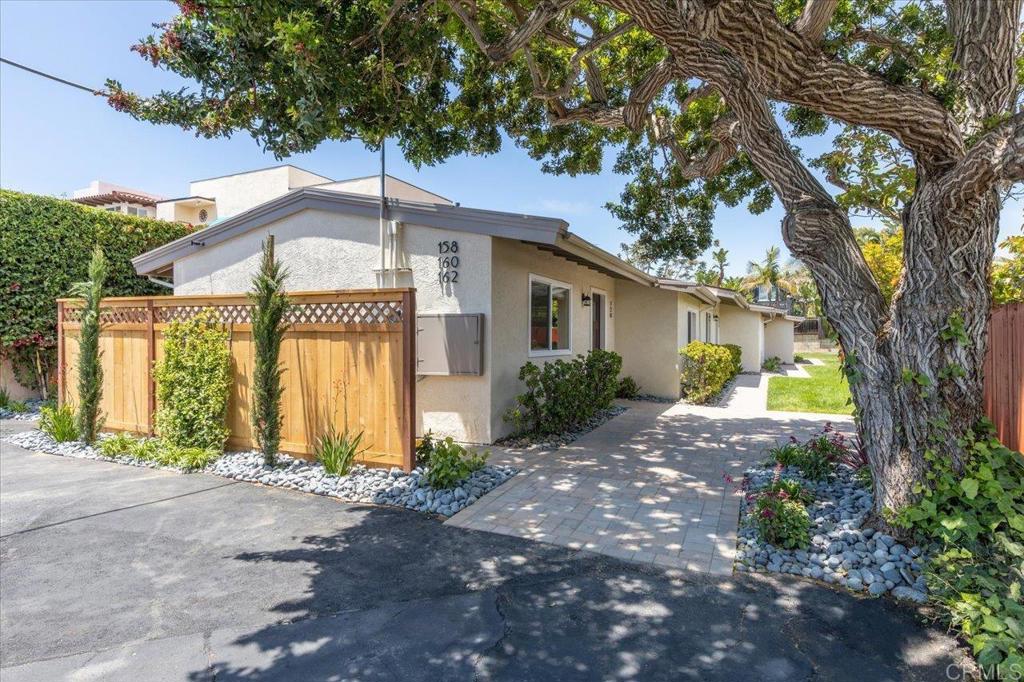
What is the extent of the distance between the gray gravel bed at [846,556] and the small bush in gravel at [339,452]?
14.6 feet

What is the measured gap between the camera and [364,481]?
20.0ft

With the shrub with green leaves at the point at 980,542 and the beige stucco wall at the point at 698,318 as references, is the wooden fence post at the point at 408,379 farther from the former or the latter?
the beige stucco wall at the point at 698,318

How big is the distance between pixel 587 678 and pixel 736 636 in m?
1.04

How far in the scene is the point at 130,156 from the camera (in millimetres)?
11336

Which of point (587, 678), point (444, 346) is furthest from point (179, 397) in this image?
point (587, 678)

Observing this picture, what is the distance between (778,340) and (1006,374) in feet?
90.6

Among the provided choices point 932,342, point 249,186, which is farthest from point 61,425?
point 249,186

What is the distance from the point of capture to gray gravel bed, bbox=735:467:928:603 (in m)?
3.63

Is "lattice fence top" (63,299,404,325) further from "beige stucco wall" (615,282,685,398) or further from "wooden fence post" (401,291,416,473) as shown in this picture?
"beige stucco wall" (615,282,685,398)

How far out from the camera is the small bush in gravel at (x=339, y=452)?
6.27 meters

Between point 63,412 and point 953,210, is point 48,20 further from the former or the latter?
point 953,210

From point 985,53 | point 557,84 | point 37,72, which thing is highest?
point 557,84

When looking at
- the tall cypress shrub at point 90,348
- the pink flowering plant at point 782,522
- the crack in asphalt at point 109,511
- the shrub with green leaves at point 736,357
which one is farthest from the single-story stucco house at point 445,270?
the shrub with green leaves at point 736,357

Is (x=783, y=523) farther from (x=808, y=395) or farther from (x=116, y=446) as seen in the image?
(x=808, y=395)
